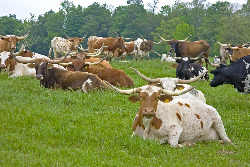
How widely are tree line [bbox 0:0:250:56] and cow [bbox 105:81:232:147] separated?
61274mm

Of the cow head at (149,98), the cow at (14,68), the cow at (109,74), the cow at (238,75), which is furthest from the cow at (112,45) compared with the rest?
the cow head at (149,98)

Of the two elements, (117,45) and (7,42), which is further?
(117,45)

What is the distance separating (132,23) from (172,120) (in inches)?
2990

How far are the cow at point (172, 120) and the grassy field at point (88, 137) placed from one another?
0.26m

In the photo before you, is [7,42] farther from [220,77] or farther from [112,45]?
[220,77]

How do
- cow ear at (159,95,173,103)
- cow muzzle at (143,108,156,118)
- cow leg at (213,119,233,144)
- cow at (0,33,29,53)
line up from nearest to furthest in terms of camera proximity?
cow muzzle at (143,108,156,118) → cow ear at (159,95,173,103) → cow leg at (213,119,233,144) → cow at (0,33,29,53)

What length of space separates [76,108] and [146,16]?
78069mm

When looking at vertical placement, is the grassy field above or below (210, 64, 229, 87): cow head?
below

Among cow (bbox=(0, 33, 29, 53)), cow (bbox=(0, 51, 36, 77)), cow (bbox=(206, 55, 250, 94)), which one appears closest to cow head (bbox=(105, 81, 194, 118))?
cow (bbox=(206, 55, 250, 94))

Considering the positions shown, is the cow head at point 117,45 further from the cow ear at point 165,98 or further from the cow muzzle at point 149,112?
the cow muzzle at point 149,112

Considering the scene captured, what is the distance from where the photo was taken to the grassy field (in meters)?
6.58

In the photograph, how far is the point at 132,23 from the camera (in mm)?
82688

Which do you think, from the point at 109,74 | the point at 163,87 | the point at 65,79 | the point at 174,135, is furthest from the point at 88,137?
the point at 109,74

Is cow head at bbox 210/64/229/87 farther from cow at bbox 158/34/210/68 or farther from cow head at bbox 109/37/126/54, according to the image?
cow head at bbox 109/37/126/54
